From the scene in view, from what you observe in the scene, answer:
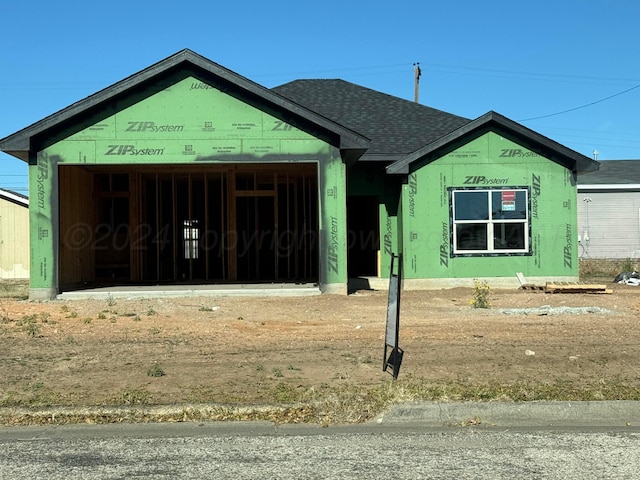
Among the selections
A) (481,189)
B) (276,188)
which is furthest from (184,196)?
(481,189)

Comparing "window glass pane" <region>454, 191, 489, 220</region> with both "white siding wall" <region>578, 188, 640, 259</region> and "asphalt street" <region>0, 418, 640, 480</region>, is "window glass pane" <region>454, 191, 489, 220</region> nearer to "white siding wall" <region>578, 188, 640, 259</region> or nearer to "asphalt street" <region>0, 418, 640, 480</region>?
"white siding wall" <region>578, 188, 640, 259</region>

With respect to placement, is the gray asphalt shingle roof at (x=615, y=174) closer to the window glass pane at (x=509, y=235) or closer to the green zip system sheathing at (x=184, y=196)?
the window glass pane at (x=509, y=235)

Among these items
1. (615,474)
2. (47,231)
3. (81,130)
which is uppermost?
(81,130)

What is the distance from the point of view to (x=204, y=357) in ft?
28.9

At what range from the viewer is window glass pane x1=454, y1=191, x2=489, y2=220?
18516 mm

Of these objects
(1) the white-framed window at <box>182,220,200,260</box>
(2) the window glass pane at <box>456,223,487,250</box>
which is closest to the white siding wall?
(2) the window glass pane at <box>456,223,487,250</box>

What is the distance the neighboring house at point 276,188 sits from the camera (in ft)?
53.8

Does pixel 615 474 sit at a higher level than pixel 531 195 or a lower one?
lower

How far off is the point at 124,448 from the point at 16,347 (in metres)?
5.01

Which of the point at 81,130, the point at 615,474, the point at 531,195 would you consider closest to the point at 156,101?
the point at 81,130

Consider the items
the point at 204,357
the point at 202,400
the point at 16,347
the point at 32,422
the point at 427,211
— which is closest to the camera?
the point at 32,422

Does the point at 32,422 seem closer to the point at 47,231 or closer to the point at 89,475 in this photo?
the point at 89,475

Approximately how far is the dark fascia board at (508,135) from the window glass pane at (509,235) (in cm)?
230

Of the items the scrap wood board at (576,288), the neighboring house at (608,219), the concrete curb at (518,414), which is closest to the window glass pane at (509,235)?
the scrap wood board at (576,288)
